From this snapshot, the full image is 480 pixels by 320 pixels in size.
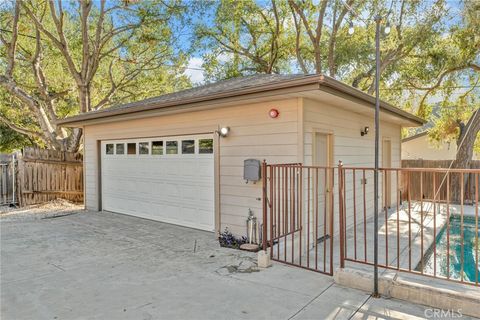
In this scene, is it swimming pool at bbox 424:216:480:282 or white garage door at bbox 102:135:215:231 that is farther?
white garage door at bbox 102:135:215:231

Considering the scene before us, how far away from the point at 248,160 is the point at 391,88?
11.0 metres

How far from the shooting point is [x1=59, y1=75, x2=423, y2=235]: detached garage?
4922mm

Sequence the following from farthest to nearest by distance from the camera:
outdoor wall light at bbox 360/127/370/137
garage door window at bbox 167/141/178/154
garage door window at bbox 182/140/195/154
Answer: outdoor wall light at bbox 360/127/370/137, garage door window at bbox 167/141/178/154, garage door window at bbox 182/140/195/154

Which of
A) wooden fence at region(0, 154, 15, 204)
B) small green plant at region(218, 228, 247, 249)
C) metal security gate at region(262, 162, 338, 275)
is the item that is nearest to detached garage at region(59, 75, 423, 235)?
small green plant at region(218, 228, 247, 249)

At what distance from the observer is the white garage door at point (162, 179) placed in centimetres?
630

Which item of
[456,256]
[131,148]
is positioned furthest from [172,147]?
[456,256]

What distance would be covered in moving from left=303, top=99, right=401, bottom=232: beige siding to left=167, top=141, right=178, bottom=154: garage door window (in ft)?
9.75

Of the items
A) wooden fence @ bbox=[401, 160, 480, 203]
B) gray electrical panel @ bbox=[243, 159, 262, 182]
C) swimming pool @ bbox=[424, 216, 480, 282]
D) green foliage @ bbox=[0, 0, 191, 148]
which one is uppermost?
green foliage @ bbox=[0, 0, 191, 148]

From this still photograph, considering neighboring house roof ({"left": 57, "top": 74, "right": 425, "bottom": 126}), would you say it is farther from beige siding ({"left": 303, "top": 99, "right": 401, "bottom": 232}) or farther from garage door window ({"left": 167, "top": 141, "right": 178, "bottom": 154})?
garage door window ({"left": 167, "top": 141, "right": 178, "bottom": 154})

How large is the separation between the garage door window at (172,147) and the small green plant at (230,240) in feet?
7.09

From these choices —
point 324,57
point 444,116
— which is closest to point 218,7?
point 324,57

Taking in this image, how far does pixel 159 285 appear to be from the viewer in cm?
365

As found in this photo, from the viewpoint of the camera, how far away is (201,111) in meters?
6.07

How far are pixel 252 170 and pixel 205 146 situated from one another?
4.66 ft
